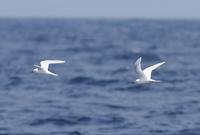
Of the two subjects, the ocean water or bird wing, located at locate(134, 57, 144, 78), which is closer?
bird wing, located at locate(134, 57, 144, 78)

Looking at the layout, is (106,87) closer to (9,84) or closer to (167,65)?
(9,84)

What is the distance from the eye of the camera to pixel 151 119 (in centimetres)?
6081

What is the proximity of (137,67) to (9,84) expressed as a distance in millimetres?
36372

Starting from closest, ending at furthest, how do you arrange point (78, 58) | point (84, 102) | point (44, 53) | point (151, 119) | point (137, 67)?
point (137, 67), point (151, 119), point (84, 102), point (78, 58), point (44, 53)

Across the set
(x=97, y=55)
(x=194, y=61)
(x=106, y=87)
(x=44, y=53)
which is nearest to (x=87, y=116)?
(x=106, y=87)

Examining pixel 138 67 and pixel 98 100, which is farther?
pixel 98 100

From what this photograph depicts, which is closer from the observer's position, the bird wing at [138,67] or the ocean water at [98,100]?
the bird wing at [138,67]

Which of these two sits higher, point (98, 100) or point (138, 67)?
point (98, 100)

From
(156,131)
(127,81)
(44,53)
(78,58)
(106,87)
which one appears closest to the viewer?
(156,131)

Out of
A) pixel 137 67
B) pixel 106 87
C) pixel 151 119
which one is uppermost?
pixel 106 87

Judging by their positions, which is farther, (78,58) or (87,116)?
(78,58)

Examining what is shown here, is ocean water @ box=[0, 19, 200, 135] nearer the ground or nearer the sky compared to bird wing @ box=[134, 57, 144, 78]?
nearer the sky

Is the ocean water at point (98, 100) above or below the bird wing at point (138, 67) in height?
above

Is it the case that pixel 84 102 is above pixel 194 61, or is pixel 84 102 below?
below
